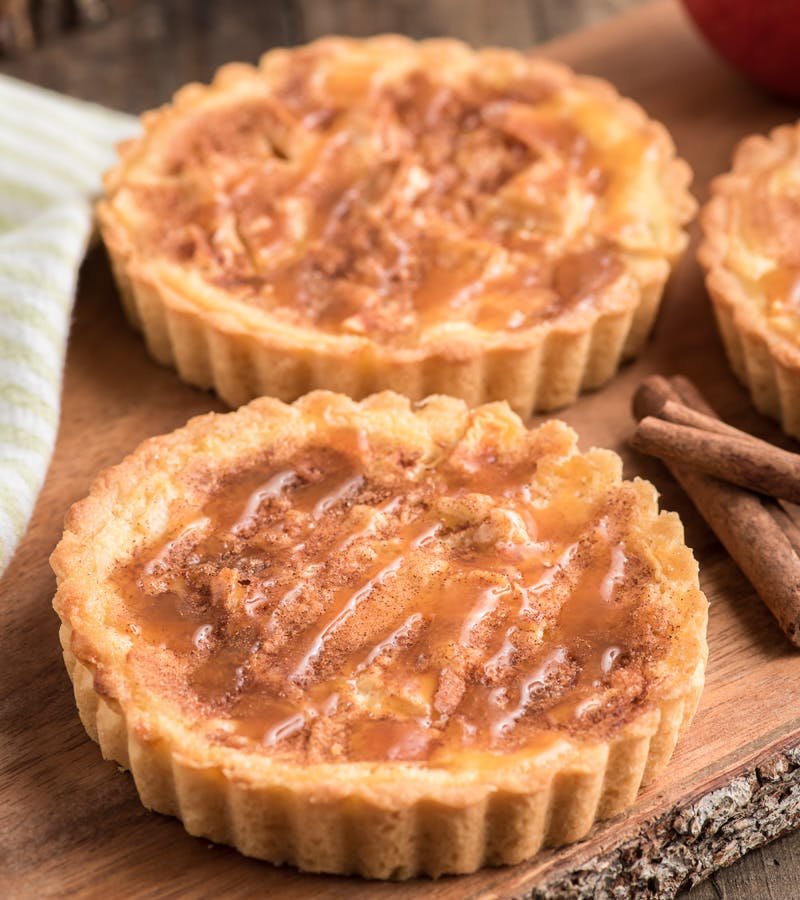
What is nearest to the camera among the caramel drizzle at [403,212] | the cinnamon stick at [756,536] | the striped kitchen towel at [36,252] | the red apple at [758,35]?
the cinnamon stick at [756,536]

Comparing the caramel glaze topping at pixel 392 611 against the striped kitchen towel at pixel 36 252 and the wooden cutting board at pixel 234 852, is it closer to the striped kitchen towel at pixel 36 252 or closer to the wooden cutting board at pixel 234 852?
the wooden cutting board at pixel 234 852

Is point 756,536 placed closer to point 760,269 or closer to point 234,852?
point 760,269

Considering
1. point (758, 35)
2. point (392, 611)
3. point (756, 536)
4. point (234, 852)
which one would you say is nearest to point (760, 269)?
point (756, 536)

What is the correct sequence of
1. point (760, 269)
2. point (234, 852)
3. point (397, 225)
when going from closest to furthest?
point (234, 852) < point (760, 269) < point (397, 225)

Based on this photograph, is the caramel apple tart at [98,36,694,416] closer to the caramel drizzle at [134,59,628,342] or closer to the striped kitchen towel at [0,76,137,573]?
the caramel drizzle at [134,59,628,342]

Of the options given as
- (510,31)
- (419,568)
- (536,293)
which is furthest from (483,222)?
(510,31)

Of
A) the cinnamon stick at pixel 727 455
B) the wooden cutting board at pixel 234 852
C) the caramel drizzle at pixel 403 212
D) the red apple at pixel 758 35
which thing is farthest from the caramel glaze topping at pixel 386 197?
the red apple at pixel 758 35
